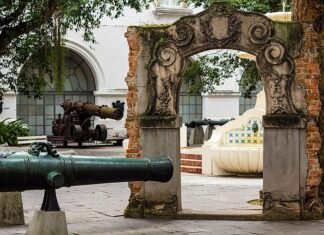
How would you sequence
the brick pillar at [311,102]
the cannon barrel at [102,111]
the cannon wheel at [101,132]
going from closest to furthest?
1. the brick pillar at [311,102]
2. the cannon barrel at [102,111]
3. the cannon wheel at [101,132]

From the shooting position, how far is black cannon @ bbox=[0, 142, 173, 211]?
8.16 metres

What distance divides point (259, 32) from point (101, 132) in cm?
1986

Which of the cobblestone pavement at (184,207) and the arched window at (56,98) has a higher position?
the arched window at (56,98)

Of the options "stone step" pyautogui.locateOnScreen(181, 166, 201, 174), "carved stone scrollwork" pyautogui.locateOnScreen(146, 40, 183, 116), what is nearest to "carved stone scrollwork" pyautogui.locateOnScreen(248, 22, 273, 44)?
"carved stone scrollwork" pyautogui.locateOnScreen(146, 40, 183, 116)

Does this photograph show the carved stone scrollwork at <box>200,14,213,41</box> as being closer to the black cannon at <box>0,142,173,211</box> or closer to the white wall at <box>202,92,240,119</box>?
the black cannon at <box>0,142,173,211</box>

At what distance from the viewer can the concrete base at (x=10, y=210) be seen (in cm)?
1037

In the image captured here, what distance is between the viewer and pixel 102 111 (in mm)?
30219

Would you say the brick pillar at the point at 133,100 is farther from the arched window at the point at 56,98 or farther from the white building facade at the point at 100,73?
the arched window at the point at 56,98

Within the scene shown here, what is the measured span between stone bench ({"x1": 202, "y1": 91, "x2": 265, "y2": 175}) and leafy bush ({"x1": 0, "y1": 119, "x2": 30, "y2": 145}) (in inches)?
385

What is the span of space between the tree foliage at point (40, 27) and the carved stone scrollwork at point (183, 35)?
7820mm

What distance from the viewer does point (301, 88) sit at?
434 inches

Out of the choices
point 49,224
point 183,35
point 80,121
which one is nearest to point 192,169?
point 183,35

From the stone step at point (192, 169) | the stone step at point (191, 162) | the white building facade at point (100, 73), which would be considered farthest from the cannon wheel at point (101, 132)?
the stone step at point (192, 169)

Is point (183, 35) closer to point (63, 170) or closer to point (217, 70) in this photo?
point (63, 170)
